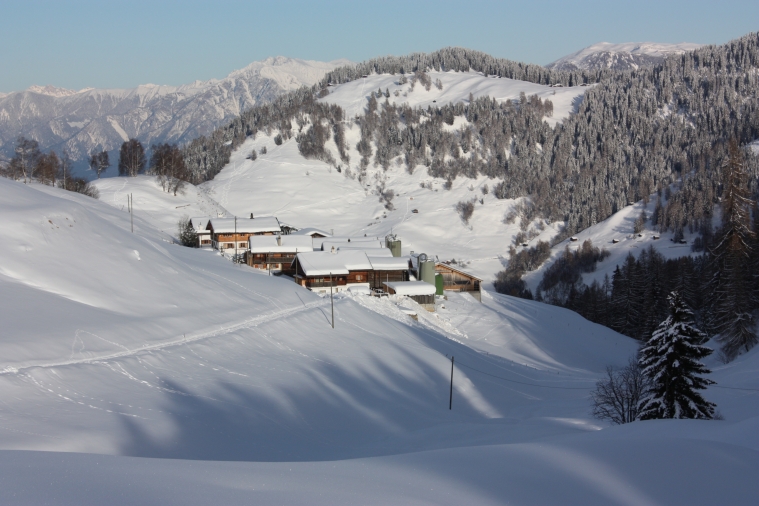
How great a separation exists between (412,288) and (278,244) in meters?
16.8

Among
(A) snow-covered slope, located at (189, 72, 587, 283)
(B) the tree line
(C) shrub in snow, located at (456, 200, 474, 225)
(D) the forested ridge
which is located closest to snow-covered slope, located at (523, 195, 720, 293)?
(B) the tree line

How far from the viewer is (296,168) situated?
472ft

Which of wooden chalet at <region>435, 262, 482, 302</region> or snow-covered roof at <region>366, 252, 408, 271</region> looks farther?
wooden chalet at <region>435, 262, 482, 302</region>

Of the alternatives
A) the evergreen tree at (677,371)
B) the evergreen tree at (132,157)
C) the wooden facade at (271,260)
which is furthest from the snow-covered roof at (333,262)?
the evergreen tree at (132,157)

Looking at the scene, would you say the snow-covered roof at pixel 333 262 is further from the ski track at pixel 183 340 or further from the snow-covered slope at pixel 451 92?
the snow-covered slope at pixel 451 92

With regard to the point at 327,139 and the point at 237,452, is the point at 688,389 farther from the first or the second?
the point at 327,139

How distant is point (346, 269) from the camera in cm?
5744

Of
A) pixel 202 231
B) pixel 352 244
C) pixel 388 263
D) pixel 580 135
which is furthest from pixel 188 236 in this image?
pixel 580 135

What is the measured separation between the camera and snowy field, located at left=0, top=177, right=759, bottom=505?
901 cm

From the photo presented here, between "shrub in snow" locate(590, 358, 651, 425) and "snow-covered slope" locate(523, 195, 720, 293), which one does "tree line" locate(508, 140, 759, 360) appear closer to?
"snow-covered slope" locate(523, 195, 720, 293)

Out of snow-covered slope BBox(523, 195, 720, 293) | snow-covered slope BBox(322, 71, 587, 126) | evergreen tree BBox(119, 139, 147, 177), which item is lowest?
snow-covered slope BBox(523, 195, 720, 293)

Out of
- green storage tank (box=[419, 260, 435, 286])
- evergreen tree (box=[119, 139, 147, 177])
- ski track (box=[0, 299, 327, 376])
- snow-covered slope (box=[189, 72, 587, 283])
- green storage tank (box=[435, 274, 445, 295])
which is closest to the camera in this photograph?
ski track (box=[0, 299, 327, 376])

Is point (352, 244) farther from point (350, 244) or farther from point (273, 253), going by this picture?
point (273, 253)

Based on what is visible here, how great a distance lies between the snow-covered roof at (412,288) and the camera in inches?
2219
